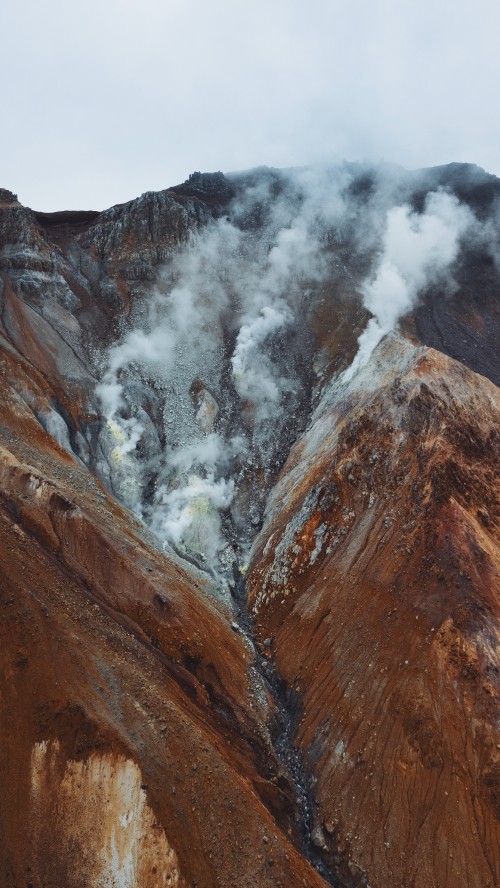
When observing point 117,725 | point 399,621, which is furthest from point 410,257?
point 117,725

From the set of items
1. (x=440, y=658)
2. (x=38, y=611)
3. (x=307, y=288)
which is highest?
(x=307, y=288)

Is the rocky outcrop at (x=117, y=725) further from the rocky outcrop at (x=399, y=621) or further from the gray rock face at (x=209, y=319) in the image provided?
the gray rock face at (x=209, y=319)

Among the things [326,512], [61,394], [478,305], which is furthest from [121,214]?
[326,512]

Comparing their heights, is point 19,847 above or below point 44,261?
below

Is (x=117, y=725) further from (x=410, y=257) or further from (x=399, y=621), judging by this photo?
(x=410, y=257)

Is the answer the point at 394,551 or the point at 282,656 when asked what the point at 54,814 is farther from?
the point at 394,551

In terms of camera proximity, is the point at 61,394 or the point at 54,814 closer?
the point at 54,814

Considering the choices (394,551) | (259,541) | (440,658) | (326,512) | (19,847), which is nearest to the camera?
(19,847)
